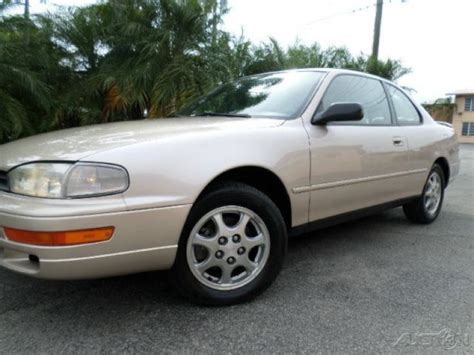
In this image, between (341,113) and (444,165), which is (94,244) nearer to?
(341,113)

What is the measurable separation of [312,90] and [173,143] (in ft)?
4.24

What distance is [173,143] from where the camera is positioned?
2152 millimetres

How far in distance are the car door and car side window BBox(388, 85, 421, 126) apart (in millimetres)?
149

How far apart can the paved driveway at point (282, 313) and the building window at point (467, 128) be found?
103 ft

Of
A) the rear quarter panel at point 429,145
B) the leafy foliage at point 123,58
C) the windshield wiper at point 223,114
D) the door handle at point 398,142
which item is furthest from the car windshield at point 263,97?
the leafy foliage at point 123,58

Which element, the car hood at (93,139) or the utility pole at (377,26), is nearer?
the car hood at (93,139)

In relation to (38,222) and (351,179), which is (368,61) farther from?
(38,222)

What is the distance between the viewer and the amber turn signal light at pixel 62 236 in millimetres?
1843

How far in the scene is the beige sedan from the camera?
6.27 ft

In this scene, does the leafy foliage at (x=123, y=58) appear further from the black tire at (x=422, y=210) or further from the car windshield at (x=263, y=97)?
the black tire at (x=422, y=210)

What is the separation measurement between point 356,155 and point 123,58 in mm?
4450

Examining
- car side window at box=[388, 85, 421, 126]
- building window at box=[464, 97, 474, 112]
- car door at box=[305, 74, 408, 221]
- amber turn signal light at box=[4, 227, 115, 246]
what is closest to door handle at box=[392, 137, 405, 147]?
car door at box=[305, 74, 408, 221]

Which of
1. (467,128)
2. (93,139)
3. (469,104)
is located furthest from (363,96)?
(469,104)

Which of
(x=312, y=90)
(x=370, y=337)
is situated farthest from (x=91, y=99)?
(x=370, y=337)
